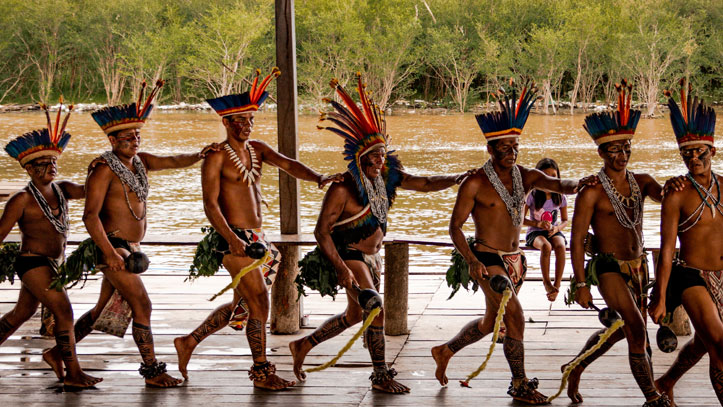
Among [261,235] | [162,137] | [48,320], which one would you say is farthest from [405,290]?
[162,137]

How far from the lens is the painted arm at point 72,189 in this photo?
4898mm

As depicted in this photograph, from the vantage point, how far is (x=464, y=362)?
5.16 meters

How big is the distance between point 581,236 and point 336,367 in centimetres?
157

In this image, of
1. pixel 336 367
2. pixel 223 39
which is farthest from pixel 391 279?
pixel 223 39

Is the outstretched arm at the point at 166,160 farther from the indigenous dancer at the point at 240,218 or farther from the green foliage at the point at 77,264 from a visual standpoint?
the green foliage at the point at 77,264

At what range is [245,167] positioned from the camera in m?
→ 4.79

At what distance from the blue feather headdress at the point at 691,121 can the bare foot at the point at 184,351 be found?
264 cm

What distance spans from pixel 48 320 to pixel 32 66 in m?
29.8

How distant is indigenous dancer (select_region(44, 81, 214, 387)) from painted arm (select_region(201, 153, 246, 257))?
76mm

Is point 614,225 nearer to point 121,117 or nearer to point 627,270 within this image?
point 627,270

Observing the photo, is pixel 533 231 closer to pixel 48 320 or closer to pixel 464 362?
pixel 464 362

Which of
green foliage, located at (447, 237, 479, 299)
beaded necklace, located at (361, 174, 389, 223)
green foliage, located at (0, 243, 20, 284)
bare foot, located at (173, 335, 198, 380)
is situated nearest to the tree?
green foliage, located at (0, 243, 20, 284)

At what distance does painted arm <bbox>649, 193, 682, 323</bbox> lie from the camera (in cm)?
409

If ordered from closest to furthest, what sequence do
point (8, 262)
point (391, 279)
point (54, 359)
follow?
point (54, 359)
point (8, 262)
point (391, 279)
